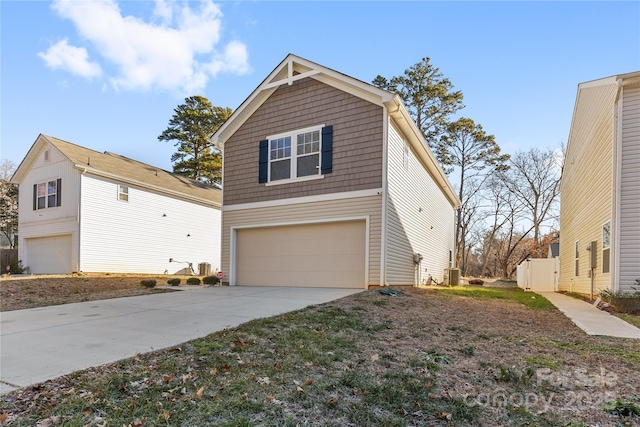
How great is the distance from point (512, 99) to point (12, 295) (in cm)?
1898

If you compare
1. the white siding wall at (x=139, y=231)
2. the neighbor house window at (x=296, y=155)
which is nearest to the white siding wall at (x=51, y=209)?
the white siding wall at (x=139, y=231)

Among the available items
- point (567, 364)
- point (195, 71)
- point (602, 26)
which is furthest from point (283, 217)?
point (602, 26)

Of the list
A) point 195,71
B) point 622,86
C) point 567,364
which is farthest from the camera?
point 195,71

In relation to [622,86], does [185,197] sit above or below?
below

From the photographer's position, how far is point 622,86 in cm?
813

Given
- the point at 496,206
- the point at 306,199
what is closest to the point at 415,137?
the point at 306,199

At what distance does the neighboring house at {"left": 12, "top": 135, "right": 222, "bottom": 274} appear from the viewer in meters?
15.5

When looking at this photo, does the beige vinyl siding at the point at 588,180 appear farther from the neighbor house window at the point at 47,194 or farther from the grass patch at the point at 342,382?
the neighbor house window at the point at 47,194

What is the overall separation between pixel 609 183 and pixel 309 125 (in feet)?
25.3

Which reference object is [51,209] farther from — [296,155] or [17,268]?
[296,155]

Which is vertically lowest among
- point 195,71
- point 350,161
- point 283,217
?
point 283,217

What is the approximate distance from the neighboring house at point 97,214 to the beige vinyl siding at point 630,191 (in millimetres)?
17613

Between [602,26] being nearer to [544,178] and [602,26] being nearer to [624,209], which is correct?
[624,209]

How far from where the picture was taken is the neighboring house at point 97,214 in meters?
15.5
